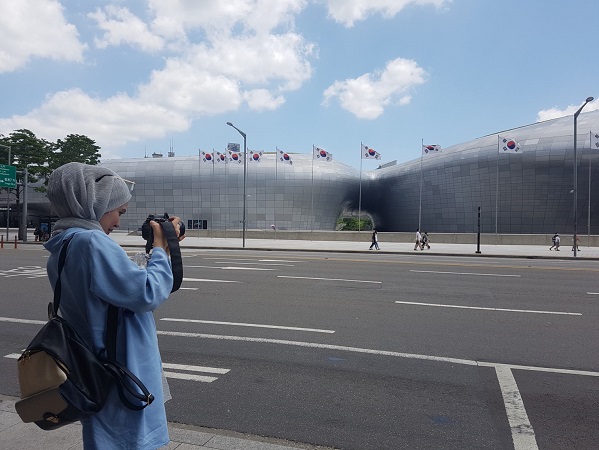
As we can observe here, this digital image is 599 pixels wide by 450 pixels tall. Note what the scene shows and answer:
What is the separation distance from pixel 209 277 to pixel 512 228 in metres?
52.7

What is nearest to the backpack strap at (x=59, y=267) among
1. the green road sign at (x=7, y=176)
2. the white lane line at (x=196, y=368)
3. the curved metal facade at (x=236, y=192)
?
the white lane line at (x=196, y=368)

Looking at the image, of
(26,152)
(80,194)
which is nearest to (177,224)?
(80,194)

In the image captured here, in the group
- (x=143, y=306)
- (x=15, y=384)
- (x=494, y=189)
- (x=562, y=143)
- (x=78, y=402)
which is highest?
(x=562, y=143)

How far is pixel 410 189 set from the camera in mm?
70625

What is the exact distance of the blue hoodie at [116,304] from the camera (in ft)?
6.70

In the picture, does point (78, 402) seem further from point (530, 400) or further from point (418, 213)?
point (418, 213)

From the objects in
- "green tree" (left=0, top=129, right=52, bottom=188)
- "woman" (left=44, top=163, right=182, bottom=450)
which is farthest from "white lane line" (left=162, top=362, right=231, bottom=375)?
"green tree" (left=0, top=129, right=52, bottom=188)

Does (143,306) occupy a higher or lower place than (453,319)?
higher

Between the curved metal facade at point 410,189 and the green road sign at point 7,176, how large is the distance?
36.9 metres

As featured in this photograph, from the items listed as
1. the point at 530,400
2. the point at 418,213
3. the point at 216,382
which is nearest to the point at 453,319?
the point at 530,400

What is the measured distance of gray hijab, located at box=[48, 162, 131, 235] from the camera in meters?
2.17

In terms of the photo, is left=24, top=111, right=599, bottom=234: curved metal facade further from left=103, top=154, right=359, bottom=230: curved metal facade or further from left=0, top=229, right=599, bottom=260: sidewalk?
left=0, top=229, right=599, bottom=260: sidewalk

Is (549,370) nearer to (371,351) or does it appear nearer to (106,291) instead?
(371,351)

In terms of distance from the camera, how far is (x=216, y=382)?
208 inches
